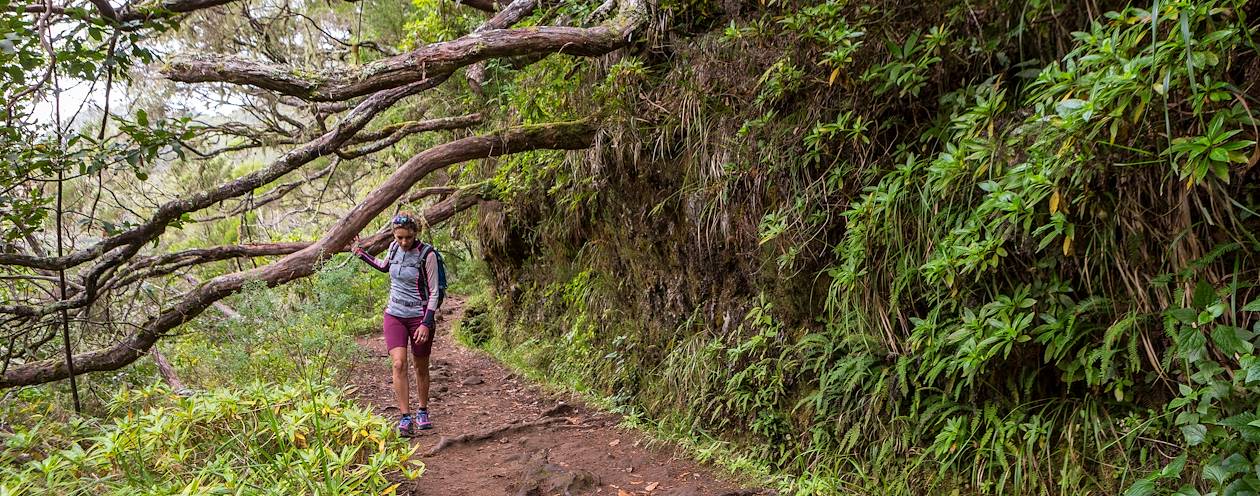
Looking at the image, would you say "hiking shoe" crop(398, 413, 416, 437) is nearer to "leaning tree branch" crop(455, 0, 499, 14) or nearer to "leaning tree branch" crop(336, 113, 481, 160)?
"leaning tree branch" crop(336, 113, 481, 160)

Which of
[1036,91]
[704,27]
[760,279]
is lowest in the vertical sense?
[760,279]

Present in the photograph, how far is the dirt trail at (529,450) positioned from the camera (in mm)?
4711

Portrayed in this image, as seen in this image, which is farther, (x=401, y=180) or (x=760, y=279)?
(x=401, y=180)

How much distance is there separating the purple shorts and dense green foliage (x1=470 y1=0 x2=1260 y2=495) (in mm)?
2016

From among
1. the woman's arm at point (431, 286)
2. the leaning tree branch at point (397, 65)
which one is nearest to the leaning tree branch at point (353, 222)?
the woman's arm at point (431, 286)

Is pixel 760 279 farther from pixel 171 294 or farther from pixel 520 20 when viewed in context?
pixel 171 294

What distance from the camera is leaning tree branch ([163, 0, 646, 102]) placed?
447 centimetres

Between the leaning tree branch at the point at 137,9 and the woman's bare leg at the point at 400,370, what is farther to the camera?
the woman's bare leg at the point at 400,370

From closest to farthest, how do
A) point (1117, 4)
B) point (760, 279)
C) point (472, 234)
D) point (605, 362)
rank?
1. point (1117, 4)
2. point (760, 279)
3. point (605, 362)
4. point (472, 234)

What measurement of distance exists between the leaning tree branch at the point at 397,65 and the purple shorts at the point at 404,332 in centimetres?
198

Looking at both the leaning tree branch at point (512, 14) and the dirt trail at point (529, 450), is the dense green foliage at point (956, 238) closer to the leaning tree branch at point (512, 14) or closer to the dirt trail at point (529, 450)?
the dirt trail at point (529, 450)

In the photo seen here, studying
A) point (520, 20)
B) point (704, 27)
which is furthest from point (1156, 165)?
point (520, 20)

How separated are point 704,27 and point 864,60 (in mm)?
2076

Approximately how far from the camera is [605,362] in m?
7.06
